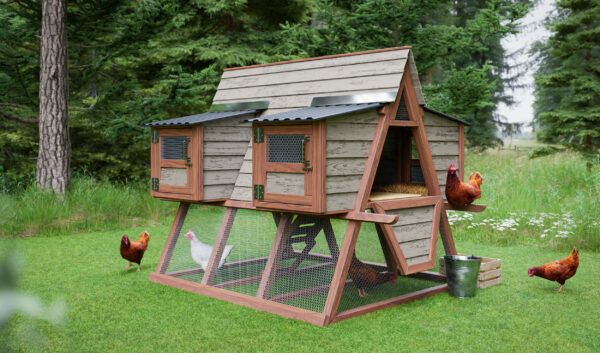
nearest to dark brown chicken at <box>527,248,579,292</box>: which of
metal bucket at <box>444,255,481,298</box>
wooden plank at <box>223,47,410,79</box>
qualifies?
metal bucket at <box>444,255,481,298</box>

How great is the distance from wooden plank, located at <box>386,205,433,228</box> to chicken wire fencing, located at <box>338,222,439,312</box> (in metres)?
0.38

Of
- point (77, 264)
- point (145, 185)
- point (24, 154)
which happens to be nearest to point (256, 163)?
point (77, 264)

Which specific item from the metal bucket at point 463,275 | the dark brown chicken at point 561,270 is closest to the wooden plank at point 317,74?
the metal bucket at point 463,275

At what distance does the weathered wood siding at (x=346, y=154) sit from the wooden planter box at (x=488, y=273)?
1909 mm

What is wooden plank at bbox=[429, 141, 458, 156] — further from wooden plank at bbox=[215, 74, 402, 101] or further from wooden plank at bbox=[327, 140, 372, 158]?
wooden plank at bbox=[327, 140, 372, 158]

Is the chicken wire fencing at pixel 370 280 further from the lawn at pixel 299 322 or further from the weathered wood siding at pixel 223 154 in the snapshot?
the weathered wood siding at pixel 223 154

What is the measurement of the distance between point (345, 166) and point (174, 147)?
6.47ft

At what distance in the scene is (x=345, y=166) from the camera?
473 centimetres

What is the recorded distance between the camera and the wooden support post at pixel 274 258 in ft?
16.8

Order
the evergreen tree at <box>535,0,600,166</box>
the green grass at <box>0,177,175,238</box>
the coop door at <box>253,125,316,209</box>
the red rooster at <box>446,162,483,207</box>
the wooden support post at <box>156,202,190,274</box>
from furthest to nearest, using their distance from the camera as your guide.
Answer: the evergreen tree at <box>535,0,600,166</box> < the green grass at <box>0,177,175,238</box> < the wooden support post at <box>156,202,190,274</box> < the red rooster at <box>446,162,483,207</box> < the coop door at <box>253,125,316,209</box>

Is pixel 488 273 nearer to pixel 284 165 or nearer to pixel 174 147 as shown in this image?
pixel 284 165

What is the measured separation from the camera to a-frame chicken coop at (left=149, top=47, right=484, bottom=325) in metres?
4.70

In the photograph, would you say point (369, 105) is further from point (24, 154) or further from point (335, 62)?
point (24, 154)

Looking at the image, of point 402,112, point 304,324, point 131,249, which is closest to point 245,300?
point 304,324
